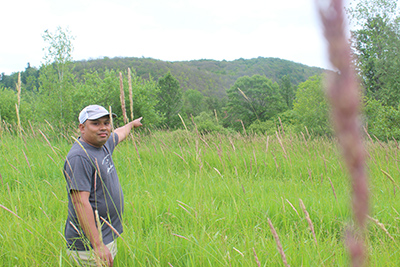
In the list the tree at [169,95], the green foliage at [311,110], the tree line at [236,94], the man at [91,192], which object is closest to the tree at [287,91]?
the tree line at [236,94]

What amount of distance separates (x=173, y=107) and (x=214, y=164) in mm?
45784

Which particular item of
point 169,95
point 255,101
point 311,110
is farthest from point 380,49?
point 169,95

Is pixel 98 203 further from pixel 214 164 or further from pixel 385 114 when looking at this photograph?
pixel 385 114

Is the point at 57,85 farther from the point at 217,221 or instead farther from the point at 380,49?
the point at 380,49

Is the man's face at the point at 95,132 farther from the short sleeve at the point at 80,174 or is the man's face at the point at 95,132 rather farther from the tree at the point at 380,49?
the tree at the point at 380,49

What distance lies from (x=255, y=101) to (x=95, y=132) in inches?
2026

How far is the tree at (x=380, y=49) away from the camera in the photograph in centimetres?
2664

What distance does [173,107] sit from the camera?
167 feet

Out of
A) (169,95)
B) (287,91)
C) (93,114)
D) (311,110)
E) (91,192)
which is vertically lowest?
(311,110)

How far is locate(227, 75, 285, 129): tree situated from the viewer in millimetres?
51094

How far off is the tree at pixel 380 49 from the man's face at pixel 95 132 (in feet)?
94.3

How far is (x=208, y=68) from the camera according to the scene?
6033 inches

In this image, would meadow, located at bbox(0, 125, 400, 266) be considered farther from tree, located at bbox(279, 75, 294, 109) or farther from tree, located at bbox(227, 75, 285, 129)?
tree, located at bbox(279, 75, 294, 109)

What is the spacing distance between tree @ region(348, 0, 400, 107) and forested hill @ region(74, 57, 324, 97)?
65.3 metres
